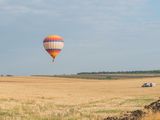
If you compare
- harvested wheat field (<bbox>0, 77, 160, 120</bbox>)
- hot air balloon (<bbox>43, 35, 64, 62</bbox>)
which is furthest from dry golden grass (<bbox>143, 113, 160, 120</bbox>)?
hot air balloon (<bbox>43, 35, 64, 62</bbox>)

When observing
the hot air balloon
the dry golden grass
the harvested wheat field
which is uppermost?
the hot air balloon

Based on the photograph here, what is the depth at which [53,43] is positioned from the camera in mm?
80688

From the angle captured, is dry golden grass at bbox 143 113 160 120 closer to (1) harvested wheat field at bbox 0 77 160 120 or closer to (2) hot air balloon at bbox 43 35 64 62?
(1) harvested wheat field at bbox 0 77 160 120

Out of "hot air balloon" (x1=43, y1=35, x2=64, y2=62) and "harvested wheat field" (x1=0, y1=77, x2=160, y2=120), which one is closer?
"harvested wheat field" (x1=0, y1=77, x2=160, y2=120)

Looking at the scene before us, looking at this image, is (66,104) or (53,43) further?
(53,43)

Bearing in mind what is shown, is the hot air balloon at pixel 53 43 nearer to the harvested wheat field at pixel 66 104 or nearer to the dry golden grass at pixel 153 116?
the harvested wheat field at pixel 66 104

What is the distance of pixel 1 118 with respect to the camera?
28.3 m

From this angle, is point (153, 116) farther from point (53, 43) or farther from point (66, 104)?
point (53, 43)

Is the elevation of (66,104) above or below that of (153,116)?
below

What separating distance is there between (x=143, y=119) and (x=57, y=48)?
61548mm

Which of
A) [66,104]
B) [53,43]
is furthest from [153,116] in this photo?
[53,43]

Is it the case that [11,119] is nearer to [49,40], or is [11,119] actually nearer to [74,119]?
[74,119]

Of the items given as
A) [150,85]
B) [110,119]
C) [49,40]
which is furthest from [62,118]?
[150,85]

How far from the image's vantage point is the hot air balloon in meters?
80.1
